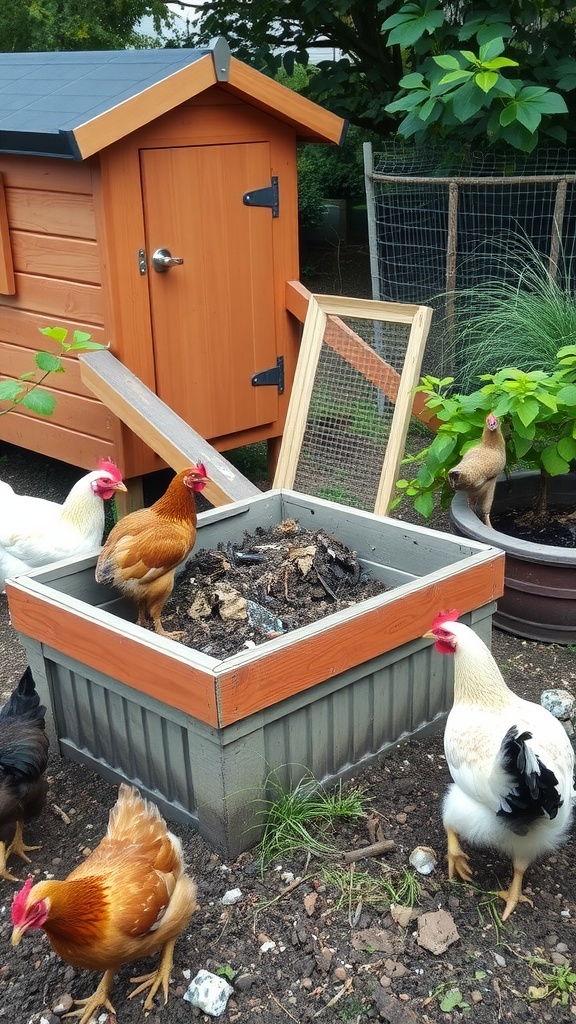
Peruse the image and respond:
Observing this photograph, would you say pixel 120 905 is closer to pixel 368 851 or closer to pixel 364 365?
pixel 368 851

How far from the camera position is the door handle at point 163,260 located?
4480mm

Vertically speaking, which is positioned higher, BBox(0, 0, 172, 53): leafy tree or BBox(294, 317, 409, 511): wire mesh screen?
BBox(0, 0, 172, 53): leafy tree

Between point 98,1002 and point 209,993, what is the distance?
0.84 ft

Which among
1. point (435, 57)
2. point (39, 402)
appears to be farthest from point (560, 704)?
point (435, 57)

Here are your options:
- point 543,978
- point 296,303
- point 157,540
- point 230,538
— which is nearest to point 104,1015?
point 543,978

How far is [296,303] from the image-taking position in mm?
5176

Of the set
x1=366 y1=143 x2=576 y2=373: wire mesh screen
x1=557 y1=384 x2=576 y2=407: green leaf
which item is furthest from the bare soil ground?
x1=366 y1=143 x2=576 y2=373: wire mesh screen

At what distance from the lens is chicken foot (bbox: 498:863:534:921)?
90.8 inches

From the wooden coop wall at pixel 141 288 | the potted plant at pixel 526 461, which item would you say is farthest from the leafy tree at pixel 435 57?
the potted plant at pixel 526 461

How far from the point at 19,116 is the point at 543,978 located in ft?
13.7

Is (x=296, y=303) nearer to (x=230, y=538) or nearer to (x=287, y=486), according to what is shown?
(x=287, y=486)

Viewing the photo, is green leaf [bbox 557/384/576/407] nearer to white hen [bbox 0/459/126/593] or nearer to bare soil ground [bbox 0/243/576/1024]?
bare soil ground [bbox 0/243/576/1024]

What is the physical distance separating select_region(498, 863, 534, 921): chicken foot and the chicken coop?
2878mm

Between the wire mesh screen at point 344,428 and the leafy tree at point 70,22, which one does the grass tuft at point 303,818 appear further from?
the leafy tree at point 70,22
